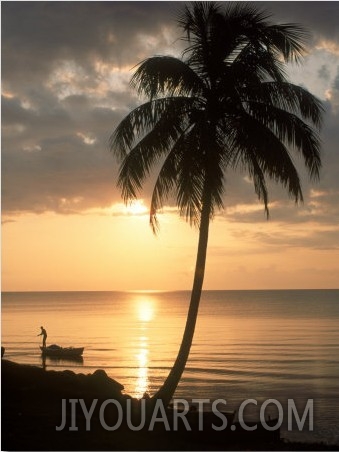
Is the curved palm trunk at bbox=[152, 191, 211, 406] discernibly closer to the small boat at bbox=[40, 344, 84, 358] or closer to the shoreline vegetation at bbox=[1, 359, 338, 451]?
the shoreline vegetation at bbox=[1, 359, 338, 451]

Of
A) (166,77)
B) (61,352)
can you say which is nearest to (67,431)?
(166,77)

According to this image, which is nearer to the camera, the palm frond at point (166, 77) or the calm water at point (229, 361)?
the palm frond at point (166, 77)

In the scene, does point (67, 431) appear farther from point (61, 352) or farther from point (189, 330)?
point (61, 352)

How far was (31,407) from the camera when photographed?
19.3m

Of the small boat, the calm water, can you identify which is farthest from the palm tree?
the small boat

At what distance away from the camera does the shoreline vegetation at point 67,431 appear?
634 inches

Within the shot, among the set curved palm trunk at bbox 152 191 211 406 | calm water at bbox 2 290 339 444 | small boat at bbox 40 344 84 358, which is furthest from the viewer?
small boat at bbox 40 344 84 358

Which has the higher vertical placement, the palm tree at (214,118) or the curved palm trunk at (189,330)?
the palm tree at (214,118)

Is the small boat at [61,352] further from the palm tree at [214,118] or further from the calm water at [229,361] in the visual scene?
the palm tree at [214,118]

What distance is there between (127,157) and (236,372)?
3926 cm

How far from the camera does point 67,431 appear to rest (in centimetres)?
1684

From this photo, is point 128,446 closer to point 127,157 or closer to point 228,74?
point 127,157

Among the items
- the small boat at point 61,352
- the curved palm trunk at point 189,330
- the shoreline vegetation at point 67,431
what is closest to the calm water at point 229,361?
the small boat at point 61,352

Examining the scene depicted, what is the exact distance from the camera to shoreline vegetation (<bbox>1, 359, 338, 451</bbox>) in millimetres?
16109
